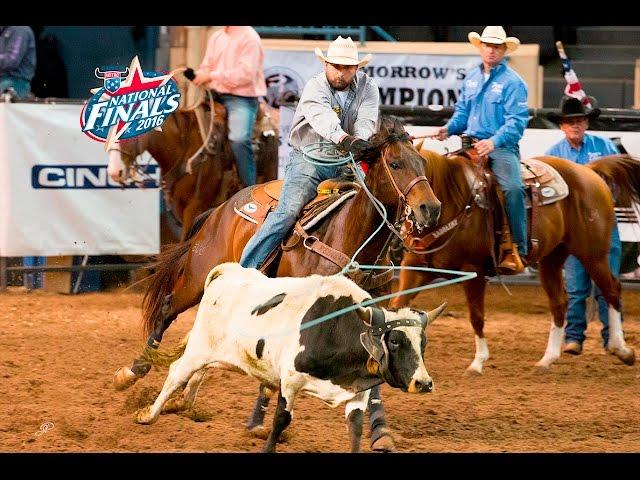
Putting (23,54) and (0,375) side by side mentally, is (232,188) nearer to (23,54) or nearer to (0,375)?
(23,54)

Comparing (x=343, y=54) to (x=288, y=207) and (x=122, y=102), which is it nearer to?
(x=288, y=207)

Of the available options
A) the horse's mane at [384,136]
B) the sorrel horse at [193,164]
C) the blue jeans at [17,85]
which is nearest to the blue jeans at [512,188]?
the horse's mane at [384,136]

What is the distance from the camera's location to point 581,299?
9047 millimetres

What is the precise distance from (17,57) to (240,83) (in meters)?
2.30

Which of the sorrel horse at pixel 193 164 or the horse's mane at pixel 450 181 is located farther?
the sorrel horse at pixel 193 164

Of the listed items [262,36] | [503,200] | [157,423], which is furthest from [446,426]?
[262,36]

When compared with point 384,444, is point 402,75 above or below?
above

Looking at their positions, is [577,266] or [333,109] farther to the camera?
[577,266]

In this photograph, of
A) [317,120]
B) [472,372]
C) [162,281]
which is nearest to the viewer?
[317,120]

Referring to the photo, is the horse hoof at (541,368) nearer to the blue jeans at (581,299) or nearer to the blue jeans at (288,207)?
the blue jeans at (581,299)

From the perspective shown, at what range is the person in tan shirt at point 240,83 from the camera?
1013cm

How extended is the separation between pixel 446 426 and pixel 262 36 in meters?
7.40

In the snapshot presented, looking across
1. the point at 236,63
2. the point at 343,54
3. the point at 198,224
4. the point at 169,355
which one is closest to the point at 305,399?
the point at 198,224

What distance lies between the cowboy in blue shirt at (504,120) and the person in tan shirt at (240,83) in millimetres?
2410
